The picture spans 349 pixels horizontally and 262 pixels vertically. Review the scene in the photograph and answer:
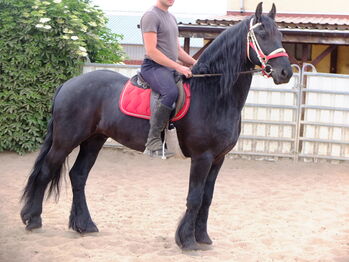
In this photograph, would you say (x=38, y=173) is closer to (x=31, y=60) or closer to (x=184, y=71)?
(x=184, y=71)

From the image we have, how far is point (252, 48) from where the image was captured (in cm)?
474

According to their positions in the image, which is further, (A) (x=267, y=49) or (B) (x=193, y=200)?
(B) (x=193, y=200)

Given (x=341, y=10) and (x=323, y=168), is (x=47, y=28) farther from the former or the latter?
(x=341, y=10)

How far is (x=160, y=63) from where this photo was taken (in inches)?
192

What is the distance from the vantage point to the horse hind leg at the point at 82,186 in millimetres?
5625

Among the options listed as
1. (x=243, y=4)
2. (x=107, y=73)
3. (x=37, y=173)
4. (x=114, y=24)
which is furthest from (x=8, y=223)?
(x=114, y=24)

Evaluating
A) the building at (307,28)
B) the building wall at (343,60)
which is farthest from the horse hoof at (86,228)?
the building wall at (343,60)

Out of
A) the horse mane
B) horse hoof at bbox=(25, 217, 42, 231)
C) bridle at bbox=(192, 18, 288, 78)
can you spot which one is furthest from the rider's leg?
horse hoof at bbox=(25, 217, 42, 231)

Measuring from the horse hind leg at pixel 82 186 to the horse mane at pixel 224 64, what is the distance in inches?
56.5

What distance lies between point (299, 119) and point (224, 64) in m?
5.80

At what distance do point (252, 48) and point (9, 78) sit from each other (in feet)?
20.8

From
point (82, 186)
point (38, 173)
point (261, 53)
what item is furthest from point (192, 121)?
point (38, 173)

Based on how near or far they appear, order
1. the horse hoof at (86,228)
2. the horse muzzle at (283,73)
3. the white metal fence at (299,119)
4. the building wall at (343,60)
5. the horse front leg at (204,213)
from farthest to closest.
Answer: the building wall at (343,60) < the white metal fence at (299,119) < the horse hoof at (86,228) < the horse front leg at (204,213) < the horse muzzle at (283,73)

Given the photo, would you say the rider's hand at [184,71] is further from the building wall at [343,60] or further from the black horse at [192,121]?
the building wall at [343,60]
